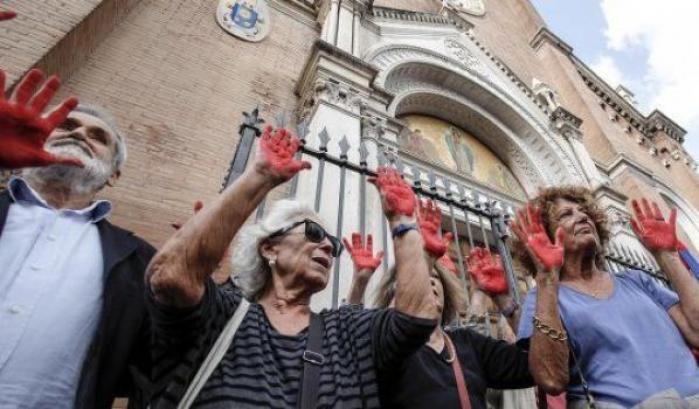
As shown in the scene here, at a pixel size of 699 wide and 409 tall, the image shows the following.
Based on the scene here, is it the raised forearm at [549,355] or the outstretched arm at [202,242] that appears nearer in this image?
the outstretched arm at [202,242]

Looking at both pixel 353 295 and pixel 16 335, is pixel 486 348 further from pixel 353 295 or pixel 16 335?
pixel 16 335

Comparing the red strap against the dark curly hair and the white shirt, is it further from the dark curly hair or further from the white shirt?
the white shirt

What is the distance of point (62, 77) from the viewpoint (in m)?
3.71

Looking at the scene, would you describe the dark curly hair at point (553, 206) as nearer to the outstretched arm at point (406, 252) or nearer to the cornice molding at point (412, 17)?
the outstretched arm at point (406, 252)

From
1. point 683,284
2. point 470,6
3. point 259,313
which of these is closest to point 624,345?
point 683,284

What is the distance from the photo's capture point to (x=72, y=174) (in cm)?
158

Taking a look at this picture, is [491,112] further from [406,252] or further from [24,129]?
[24,129]

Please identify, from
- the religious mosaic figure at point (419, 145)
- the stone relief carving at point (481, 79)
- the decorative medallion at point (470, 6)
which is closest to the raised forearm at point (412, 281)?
the religious mosaic figure at point (419, 145)

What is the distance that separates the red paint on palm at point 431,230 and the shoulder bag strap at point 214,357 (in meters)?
0.88

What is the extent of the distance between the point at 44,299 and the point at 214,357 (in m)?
0.64

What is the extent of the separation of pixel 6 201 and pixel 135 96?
127 inches

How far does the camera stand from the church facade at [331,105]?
3508 millimetres

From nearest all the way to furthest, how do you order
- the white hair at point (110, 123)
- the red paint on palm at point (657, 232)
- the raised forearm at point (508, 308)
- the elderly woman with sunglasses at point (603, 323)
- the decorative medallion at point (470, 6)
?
the elderly woman with sunglasses at point (603, 323) → the white hair at point (110, 123) → the red paint on palm at point (657, 232) → the raised forearm at point (508, 308) → the decorative medallion at point (470, 6)

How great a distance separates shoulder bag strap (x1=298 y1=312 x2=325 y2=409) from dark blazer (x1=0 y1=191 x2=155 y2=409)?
50 cm
